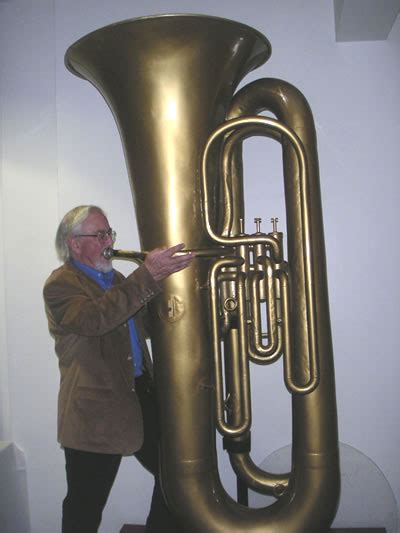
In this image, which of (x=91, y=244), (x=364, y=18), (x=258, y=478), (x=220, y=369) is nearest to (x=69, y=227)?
(x=91, y=244)

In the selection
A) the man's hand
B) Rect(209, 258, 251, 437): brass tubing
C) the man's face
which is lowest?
Rect(209, 258, 251, 437): brass tubing

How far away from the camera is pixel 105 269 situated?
166cm

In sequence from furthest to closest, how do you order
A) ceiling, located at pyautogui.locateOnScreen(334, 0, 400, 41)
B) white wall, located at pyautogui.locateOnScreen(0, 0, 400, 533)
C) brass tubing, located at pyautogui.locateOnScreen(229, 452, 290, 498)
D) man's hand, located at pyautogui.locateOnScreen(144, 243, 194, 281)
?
white wall, located at pyautogui.locateOnScreen(0, 0, 400, 533) < ceiling, located at pyautogui.locateOnScreen(334, 0, 400, 41) < brass tubing, located at pyautogui.locateOnScreen(229, 452, 290, 498) < man's hand, located at pyautogui.locateOnScreen(144, 243, 194, 281)

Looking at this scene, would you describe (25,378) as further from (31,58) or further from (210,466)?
(31,58)

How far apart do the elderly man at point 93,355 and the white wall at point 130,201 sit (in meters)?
0.42

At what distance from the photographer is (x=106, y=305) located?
4.84 feet

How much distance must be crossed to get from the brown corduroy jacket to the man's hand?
2cm

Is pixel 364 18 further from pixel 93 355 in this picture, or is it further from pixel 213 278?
pixel 93 355

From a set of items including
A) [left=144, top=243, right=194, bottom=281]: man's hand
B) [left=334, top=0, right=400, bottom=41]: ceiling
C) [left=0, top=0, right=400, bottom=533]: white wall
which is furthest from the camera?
[left=0, top=0, right=400, bottom=533]: white wall

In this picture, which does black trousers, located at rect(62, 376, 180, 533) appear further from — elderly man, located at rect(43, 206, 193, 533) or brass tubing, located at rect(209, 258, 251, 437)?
brass tubing, located at rect(209, 258, 251, 437)

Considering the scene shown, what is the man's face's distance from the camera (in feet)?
5.31

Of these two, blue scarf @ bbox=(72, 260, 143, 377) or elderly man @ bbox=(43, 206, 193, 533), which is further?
blue scarf @ bbox=(72, 260, 143, 377)

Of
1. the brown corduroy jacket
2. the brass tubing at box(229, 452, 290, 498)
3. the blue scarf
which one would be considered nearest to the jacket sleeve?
the brown corduroy jacket

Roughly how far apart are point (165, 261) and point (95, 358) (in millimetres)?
334
